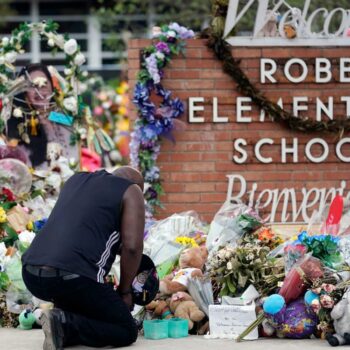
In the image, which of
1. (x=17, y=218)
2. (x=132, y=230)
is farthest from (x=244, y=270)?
(x=17, y=218)

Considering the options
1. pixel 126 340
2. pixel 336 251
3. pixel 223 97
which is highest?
pixel 223 97

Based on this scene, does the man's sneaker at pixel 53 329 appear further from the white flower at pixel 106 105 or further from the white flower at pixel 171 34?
the white flower at pixel 106 105

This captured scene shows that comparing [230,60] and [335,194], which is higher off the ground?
[230,60]

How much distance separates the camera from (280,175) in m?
10.1

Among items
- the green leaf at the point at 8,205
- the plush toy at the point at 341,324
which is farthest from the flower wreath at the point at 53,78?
the plush toy at the point at 341,324

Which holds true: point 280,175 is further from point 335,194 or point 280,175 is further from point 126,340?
point 126,340

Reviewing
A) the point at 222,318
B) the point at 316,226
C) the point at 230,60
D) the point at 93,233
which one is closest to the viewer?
the point at 93,233

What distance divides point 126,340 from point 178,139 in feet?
11.3

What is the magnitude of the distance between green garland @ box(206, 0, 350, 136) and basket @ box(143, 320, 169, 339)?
3.21 meters

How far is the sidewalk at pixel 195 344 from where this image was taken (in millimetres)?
6922

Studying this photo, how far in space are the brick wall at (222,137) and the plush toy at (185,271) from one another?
212cm


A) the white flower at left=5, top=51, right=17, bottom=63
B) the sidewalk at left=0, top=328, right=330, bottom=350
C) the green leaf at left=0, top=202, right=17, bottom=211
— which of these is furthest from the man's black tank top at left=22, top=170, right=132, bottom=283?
the white flower at left=5, top=51, right=17, bottom=63

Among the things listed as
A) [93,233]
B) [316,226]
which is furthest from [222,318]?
[316,226]

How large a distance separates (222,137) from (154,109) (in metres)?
0.68
